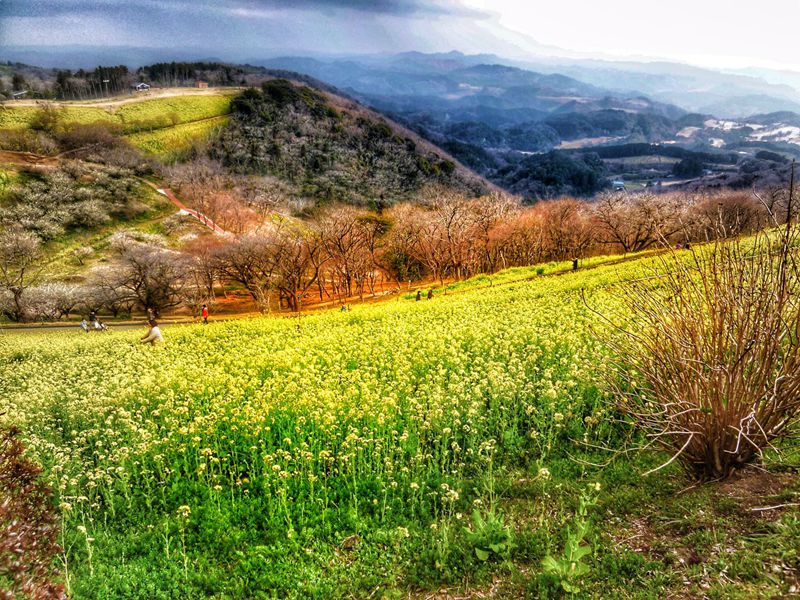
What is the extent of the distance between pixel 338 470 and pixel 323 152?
556 feet

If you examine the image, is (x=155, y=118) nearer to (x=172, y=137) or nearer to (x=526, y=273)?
(x=172, y=137)

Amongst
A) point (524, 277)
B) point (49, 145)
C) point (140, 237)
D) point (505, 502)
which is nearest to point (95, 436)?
point (505, 502)

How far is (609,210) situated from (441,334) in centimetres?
5671

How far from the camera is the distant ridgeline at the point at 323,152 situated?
147 meters

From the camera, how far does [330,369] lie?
16391 mm

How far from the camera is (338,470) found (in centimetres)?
1045

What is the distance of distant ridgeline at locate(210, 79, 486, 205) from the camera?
5787 inches

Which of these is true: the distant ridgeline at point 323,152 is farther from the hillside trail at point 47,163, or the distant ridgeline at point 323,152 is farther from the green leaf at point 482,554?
the green leaf at point 482,554

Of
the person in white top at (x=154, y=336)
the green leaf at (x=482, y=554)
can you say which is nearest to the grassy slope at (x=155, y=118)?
the person in white top at (x=154, y=336)

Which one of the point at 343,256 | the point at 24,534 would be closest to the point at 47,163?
the point at 343,256

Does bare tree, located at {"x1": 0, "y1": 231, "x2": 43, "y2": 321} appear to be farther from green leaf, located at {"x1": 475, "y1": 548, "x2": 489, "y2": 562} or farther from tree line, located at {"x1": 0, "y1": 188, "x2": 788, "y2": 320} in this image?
green leaf, located at {"x1": 475, "y1": 548, "x2": 489, "y2": 562}

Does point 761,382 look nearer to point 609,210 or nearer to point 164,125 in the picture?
point 609,210

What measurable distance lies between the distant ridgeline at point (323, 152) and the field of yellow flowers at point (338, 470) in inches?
4833

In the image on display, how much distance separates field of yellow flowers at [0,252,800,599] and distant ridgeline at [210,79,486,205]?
122769 millimetres
